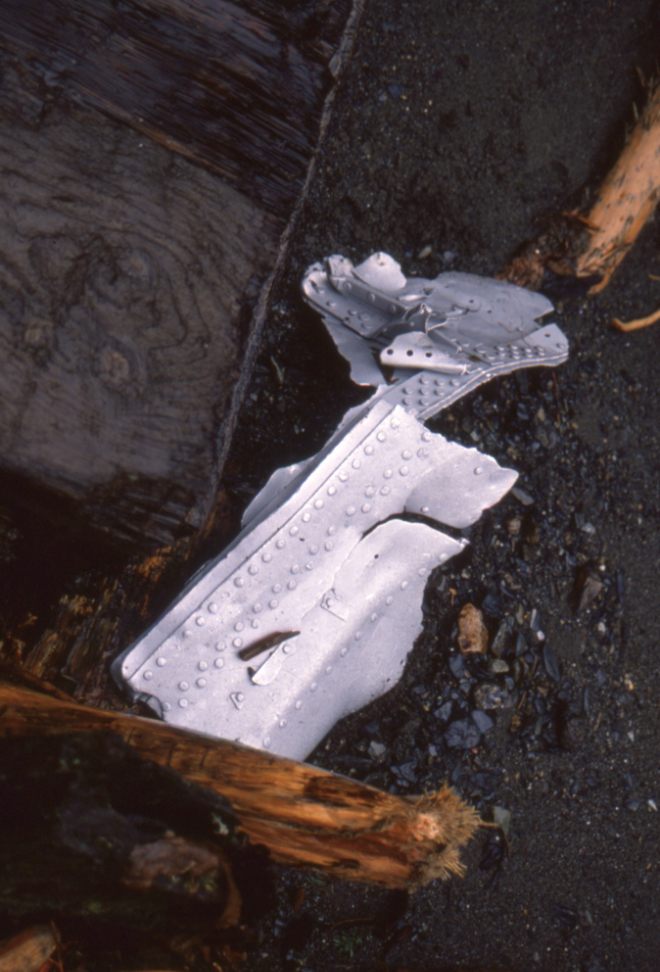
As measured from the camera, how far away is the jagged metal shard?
61.0 inches

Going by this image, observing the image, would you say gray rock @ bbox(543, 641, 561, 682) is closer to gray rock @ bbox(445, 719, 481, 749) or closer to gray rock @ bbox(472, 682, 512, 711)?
gray rock @ bbox(472, 682, 512, 711)

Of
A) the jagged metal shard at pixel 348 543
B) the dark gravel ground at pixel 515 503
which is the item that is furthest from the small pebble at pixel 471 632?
the jagged metal shard at pixel 348 543

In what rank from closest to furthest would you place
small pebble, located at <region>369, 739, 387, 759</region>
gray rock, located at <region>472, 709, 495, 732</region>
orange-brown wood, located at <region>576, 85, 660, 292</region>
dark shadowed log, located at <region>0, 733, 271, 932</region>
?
dark shadowed log, located at <region>0, 733, 271, 932</region>, small pebble, located at <region>369, 739, 387, 759</region>, gray rock, located at <region>472, 709, 495, 732</region>, orange-brown wood, located at <region>576, 85, 660, 292</region>

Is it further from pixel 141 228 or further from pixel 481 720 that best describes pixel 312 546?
pixel 481 720

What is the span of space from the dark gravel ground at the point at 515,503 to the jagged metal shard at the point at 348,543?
225mm

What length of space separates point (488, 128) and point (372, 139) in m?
0.49

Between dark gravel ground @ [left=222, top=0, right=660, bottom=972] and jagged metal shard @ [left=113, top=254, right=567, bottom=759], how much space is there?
0.23 m

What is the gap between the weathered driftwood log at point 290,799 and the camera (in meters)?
1.17

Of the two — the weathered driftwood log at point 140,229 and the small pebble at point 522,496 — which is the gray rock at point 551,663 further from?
the weathered driftwood log at point 140,229

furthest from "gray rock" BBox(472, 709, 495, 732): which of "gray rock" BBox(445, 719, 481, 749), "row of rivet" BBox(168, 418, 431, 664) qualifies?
"row of rivet" BBox(168, 418, 431, 664)

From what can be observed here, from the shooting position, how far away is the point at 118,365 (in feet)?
3.82

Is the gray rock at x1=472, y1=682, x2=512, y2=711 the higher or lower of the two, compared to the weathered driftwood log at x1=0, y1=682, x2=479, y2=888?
lower

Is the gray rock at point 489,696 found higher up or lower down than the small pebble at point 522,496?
Answer: lower down

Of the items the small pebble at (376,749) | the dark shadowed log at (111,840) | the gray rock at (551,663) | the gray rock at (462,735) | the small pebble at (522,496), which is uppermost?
the small pebble at (522,496)
